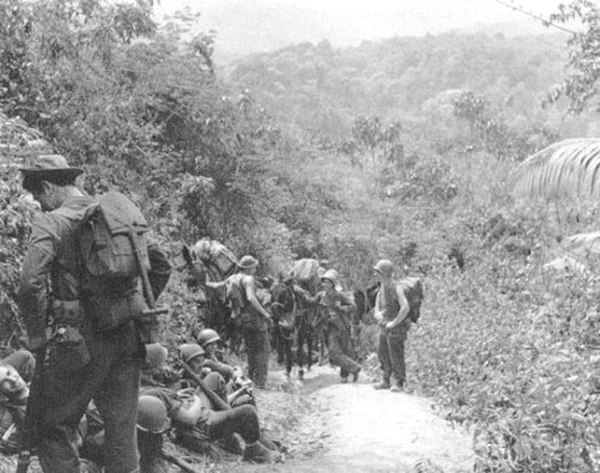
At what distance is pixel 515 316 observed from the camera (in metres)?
11.1

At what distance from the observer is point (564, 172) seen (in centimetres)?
1095

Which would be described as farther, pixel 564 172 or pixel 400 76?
pixel 400 76

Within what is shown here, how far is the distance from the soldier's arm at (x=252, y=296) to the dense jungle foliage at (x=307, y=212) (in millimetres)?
787

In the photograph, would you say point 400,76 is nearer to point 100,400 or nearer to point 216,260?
point 216,260

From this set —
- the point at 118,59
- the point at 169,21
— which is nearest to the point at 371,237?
the point at 169,21

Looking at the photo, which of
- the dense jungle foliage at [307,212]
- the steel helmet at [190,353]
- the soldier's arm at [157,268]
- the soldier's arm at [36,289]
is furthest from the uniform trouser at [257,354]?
the soldier's arm at [36,289]

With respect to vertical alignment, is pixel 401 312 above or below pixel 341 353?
above

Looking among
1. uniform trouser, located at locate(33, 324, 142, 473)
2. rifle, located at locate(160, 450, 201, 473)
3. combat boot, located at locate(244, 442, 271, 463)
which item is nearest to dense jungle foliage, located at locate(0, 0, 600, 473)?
combat boot, located at locate(244, 442, 271, 463)

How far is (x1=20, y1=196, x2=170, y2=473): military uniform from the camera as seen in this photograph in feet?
13.4

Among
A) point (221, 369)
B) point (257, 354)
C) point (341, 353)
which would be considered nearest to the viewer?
point (221, 369)

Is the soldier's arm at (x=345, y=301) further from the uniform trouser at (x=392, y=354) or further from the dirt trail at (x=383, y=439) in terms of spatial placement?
the dirt trail at (x=383, y=439)

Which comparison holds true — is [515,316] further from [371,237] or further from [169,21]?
[371,237]

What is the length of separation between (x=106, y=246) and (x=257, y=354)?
6.77 metres

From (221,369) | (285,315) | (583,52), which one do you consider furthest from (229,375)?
(583,52)
